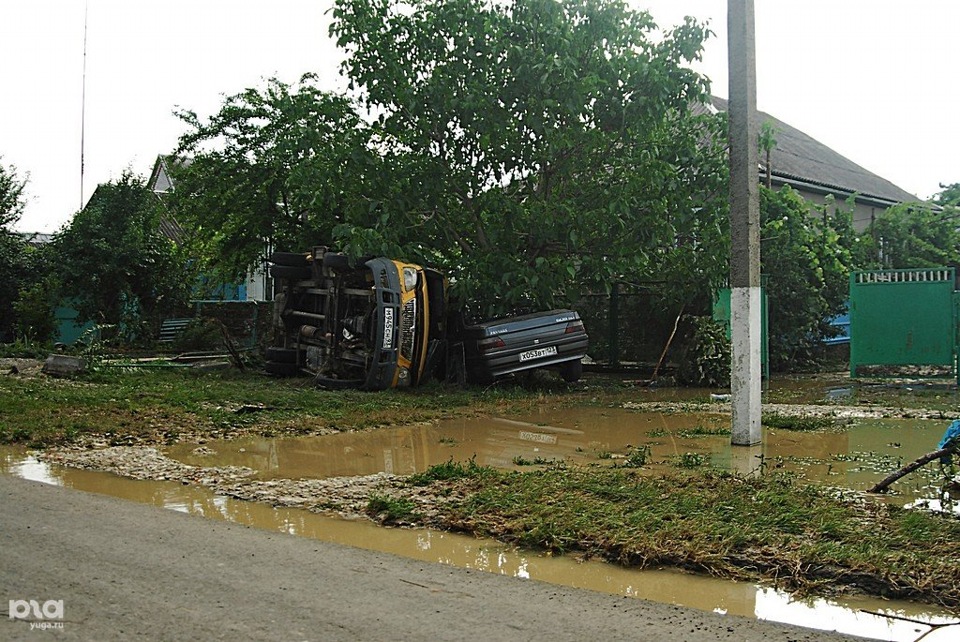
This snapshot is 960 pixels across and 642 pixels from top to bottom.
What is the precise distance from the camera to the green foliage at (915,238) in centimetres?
2464

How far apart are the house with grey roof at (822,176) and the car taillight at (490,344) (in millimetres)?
12135

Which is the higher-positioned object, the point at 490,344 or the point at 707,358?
the point at 490,344

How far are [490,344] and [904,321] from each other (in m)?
7.41

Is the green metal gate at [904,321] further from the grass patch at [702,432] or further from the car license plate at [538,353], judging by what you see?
the grass patch at [702,432]

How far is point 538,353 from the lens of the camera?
52.4 ft

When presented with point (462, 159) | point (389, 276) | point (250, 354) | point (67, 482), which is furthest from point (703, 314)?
point (67, 482)

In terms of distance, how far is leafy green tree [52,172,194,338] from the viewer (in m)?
26.6

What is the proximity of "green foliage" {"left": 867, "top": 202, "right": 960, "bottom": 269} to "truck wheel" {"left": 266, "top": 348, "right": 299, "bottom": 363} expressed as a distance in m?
15.2

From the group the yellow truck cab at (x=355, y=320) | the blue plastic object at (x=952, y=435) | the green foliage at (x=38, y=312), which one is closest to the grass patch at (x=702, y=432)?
the blue plastic object at (x=952, y=435)

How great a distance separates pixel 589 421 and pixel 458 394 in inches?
118

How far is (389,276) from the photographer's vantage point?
14758 millimetres

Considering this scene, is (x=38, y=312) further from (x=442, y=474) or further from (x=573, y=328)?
(x=442, y=474)

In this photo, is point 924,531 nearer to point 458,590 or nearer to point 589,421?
point 458,590

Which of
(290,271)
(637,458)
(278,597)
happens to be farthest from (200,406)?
(278,597)
